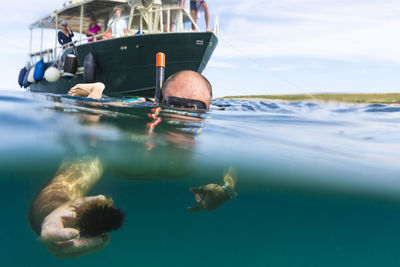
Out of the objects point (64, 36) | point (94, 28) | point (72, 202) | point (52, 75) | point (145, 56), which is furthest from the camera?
point (64, 36)

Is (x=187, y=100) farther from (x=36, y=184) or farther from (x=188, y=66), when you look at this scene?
(x=188, y=66)

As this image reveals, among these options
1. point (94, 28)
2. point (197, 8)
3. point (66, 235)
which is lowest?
point (66, 235)

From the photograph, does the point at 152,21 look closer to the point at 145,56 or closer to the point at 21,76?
the point at 145,56

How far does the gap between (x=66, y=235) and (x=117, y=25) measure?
1289cm

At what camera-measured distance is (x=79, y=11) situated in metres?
14.8

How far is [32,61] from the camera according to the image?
19938 mm

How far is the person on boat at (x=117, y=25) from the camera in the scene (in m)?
13.2

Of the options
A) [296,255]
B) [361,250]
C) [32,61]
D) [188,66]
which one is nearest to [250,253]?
[296,255]

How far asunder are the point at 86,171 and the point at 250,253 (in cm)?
175

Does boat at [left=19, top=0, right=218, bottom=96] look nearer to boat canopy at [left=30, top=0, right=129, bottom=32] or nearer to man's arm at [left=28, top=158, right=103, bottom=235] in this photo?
boat canopy at [left=30, top=0, right=129, bottom=32]

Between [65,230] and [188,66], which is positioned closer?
[65,230]

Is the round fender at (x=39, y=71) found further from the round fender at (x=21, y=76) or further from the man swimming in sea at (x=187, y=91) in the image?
the man swimming in sea at (x=187, y=91)

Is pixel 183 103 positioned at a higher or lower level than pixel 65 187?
higher

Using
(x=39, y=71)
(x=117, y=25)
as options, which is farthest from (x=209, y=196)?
(x=39, y=71)
